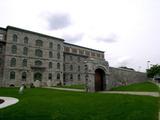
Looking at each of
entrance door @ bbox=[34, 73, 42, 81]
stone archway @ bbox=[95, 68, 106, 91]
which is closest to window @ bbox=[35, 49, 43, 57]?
entrance door @ bbox=[34, 73, 42, 81]

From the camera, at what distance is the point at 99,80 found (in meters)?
24.1

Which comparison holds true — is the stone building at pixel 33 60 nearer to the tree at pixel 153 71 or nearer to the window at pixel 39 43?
the window at pixel 39 43

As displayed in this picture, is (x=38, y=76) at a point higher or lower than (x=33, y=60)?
lower

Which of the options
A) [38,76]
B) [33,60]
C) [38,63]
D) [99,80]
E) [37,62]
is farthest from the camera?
[38,63]

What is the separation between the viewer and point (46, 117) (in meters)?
7.47

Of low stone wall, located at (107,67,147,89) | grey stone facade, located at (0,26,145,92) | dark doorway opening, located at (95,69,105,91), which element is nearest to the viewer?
dark doorway opening, located at (95,69,105,91)

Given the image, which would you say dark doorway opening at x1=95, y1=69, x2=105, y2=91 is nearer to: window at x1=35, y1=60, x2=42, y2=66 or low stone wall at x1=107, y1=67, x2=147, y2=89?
low stone wall at x1=107, y1=67, x2=147, y2=89

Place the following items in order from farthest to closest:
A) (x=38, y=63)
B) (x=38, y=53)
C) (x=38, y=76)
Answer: (x=38, y=53) < (x=38, y=63) < (x=38, y=76)

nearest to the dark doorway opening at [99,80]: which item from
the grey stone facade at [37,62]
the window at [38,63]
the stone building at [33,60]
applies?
the grey stone facade at [37,62]

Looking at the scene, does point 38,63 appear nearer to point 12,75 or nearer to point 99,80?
point 12,75

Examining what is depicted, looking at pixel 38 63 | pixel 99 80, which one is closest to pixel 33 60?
pixel 38 63

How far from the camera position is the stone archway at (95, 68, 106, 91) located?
2355 cm

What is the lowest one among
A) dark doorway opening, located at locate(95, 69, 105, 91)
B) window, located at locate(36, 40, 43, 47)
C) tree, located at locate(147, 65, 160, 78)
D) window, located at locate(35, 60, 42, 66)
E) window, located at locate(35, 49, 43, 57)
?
dark doorway opening, located at locate(95, 69, 105, 91)

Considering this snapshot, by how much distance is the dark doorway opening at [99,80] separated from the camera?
2353cm
